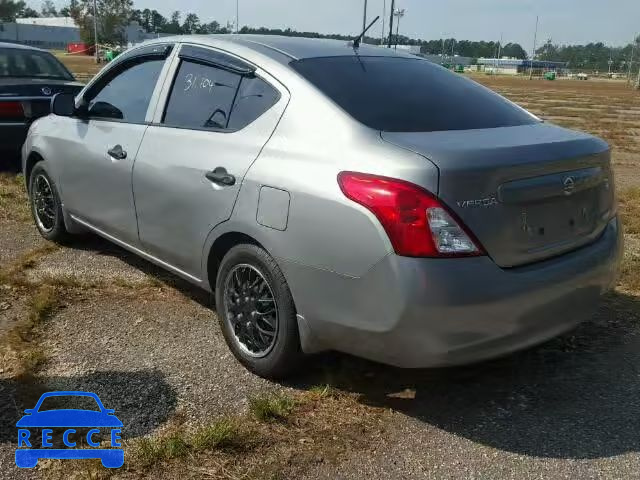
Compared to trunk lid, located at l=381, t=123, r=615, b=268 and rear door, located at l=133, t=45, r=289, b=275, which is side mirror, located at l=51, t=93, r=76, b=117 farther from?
trunk lid, located at l=381, t=123, r=615, b=268

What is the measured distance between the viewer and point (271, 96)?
11.0 feet

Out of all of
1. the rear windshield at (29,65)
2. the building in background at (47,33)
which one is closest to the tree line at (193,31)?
the building in background at (47,33)

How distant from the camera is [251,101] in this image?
3.45 metres

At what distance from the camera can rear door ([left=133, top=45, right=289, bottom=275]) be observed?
335 centimetres

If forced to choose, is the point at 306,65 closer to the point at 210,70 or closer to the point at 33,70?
the point at 210,70

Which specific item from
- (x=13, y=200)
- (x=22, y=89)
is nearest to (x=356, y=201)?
(x=13, y=200)

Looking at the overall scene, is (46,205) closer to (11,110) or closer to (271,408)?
(11,110)

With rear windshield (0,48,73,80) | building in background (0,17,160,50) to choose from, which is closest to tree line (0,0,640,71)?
building in background (0,17,160,50)

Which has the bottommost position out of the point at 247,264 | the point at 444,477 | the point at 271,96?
the point at 444,477

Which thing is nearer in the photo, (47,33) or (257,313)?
(257,313)

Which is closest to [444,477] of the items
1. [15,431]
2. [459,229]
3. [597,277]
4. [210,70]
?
[459,229]

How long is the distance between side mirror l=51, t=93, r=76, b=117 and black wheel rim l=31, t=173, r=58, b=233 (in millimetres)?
729

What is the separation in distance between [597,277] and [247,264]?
169cm

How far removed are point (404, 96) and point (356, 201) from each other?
3.05 feet
